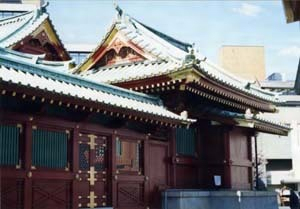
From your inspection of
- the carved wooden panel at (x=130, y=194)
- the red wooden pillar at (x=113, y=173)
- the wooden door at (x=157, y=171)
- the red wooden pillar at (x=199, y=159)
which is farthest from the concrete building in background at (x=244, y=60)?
the red wooden pillar at (x=113, y=173)

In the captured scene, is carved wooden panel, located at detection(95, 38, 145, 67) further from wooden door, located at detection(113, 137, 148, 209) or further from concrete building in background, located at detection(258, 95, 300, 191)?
concrete building in background, located at detection(258, 95, 300, 191)

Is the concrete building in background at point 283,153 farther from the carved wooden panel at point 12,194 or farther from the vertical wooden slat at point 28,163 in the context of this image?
the carved wooden panel at point 12,194

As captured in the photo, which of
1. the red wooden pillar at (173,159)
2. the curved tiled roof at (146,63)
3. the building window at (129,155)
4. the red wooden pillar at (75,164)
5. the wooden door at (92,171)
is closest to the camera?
the red wooden pillar at (75,164)

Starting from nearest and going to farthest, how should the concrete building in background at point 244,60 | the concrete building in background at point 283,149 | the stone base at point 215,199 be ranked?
the stone base at point 215,199
the concrete building in background at point 283,149
the concrete building in background at point 244,60

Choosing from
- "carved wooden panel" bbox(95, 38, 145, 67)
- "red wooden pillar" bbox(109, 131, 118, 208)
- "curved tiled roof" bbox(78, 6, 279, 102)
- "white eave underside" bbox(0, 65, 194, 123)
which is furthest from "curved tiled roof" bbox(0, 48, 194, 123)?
"carved wooden panel" bbox(95, 38, 145, 67)

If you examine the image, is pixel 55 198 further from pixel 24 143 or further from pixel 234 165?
pixel 234 165

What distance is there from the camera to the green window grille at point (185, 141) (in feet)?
62.2

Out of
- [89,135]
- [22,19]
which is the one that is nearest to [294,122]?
[22,19]

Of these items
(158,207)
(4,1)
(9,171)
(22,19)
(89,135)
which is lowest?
(158,207)

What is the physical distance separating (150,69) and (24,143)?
6.87 m

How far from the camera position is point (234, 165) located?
65.7ft

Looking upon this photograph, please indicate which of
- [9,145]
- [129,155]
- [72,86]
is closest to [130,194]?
[129,155]

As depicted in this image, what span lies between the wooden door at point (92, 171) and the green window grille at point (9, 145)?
2.24m

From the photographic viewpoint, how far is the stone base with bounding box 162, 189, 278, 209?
680 inches
